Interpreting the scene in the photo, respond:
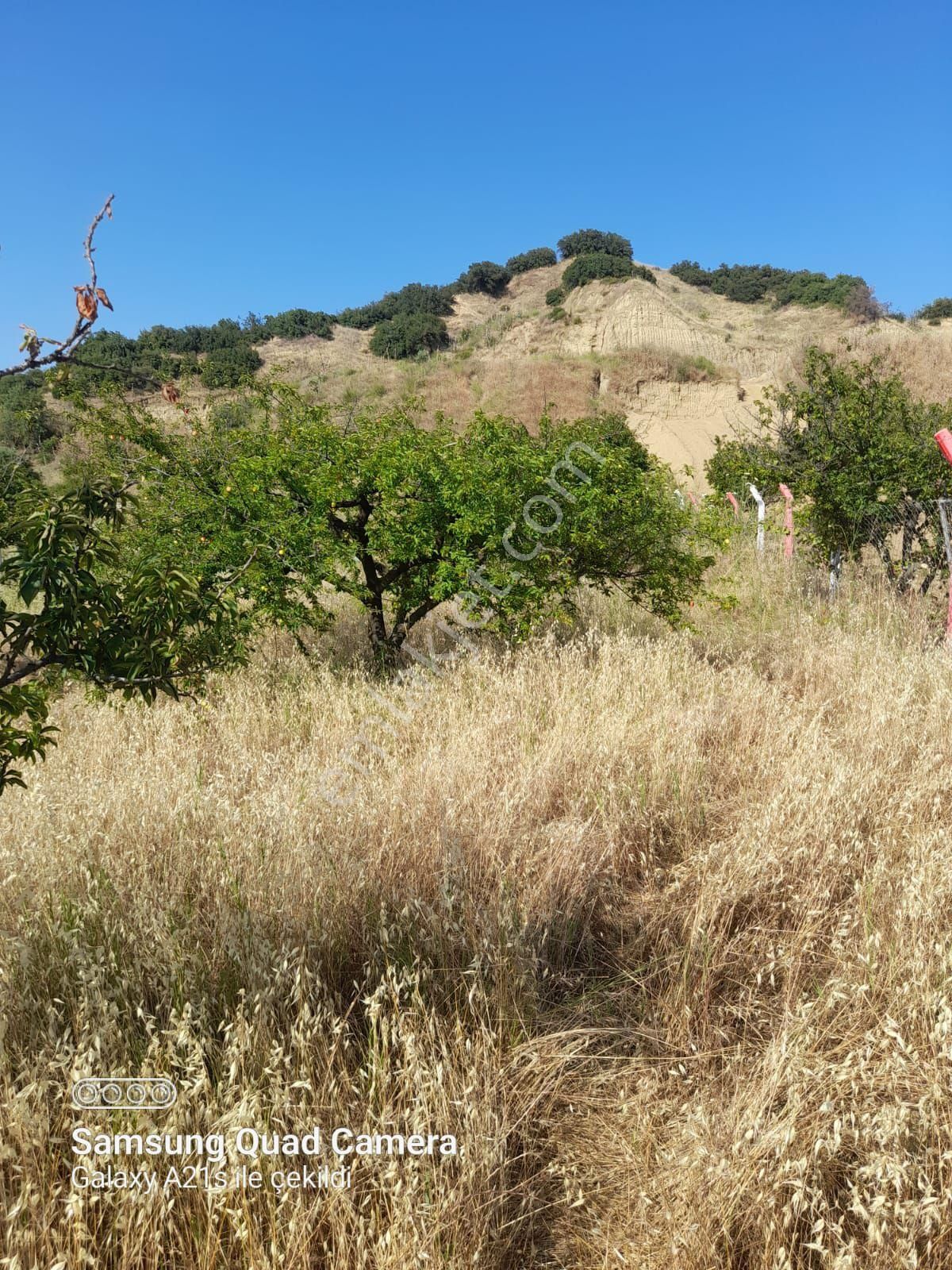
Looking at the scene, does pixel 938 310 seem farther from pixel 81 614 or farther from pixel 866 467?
pixel 81 614

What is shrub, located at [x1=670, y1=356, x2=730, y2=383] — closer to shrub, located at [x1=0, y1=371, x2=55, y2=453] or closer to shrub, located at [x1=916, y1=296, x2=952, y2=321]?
shrub, located at [x1=916, y1=296, x2=952, y2=321]

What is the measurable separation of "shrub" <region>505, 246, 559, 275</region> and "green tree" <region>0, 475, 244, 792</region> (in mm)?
52106

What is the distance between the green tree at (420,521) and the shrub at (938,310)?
35.5m

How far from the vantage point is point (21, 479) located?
7.10 feet

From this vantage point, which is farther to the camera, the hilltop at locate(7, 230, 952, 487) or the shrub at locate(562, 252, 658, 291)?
the shrub at locate(562, 252, 658, 291)

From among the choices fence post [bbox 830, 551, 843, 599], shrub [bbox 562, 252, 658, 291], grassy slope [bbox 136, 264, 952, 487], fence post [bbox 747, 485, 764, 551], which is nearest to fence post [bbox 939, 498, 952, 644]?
fence post [bbox 830, 551, 843, 599]

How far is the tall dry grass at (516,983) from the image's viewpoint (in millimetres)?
1606

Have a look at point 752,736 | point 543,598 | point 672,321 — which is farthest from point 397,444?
point 672,321

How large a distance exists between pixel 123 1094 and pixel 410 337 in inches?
1468

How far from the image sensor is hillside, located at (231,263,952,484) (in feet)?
87.0

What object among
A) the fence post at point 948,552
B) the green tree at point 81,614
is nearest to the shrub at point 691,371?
the fence post at point 948,552

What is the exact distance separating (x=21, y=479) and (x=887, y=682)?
488 centimetres

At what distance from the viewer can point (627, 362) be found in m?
29.6

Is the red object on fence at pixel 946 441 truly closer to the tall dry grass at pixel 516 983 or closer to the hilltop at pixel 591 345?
the tall dry grass at pixel 516 983
